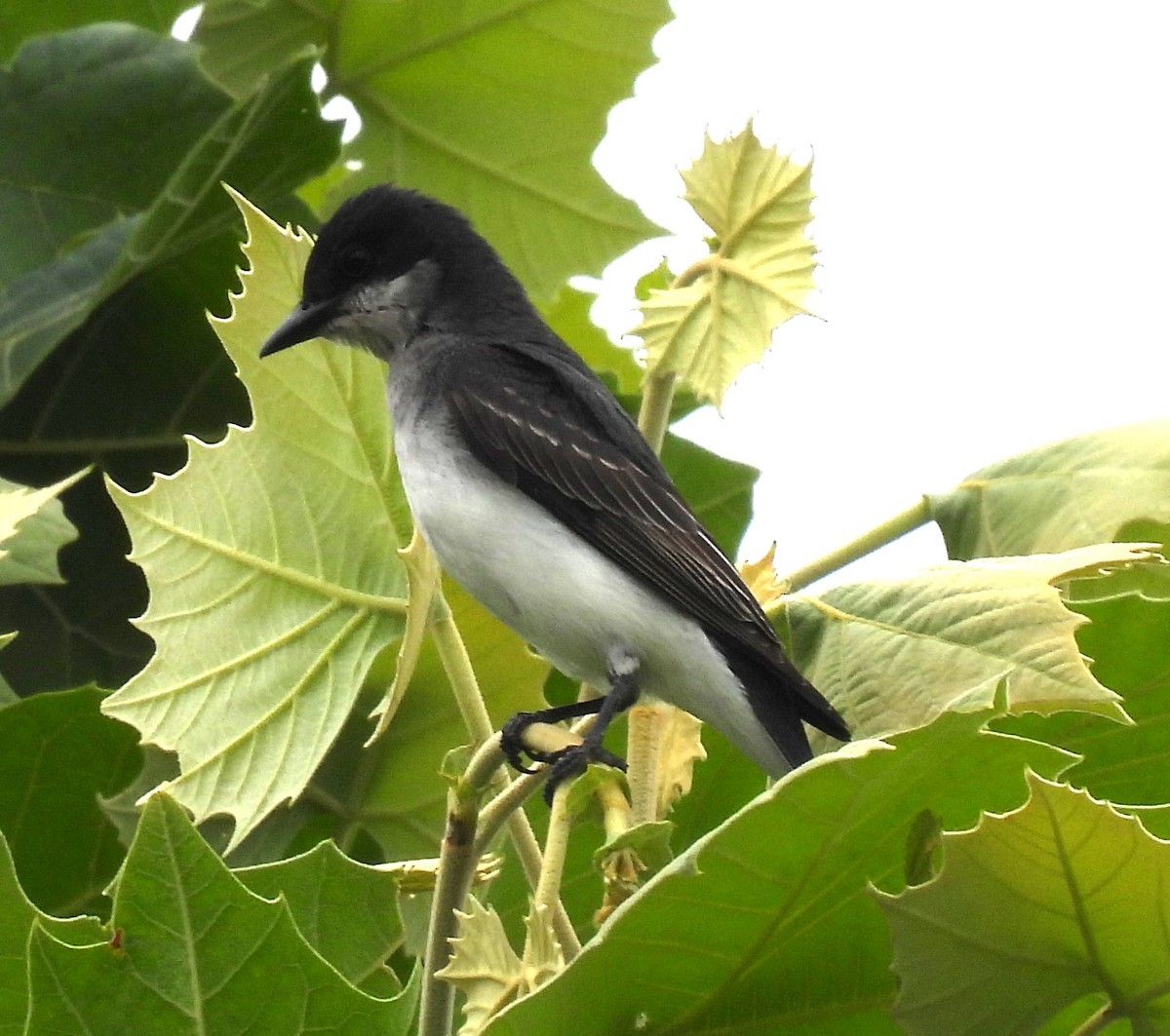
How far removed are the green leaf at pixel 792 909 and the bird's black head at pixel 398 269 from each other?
129 centimetres

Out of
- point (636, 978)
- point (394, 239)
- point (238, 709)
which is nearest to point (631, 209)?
point (394, 239)

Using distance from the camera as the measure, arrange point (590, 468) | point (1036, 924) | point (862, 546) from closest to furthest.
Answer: point (1036, 924), point (862, 546), point (590, 468)

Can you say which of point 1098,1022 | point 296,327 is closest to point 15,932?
point 296,327

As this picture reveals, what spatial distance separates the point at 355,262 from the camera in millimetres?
2955

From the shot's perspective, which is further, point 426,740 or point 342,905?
point 426,740

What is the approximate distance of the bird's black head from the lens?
2.84 metres

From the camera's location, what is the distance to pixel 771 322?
6.86 feet

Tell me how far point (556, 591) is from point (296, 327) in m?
0.54

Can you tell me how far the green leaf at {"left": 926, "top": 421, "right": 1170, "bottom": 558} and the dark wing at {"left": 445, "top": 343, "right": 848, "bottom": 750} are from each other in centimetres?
30

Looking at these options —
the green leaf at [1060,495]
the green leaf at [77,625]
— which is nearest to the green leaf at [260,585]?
the green leaf at [77,625]

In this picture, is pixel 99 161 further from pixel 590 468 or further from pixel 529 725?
pixel 529 725

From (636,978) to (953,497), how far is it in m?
0.82

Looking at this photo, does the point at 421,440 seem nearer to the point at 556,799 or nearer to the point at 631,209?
the point at 631,209

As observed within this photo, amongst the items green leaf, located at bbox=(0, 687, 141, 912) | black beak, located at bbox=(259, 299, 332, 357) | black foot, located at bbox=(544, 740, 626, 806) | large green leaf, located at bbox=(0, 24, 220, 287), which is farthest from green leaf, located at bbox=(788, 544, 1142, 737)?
large green leaf, located at bbox=(0, 24, 220, 287)
